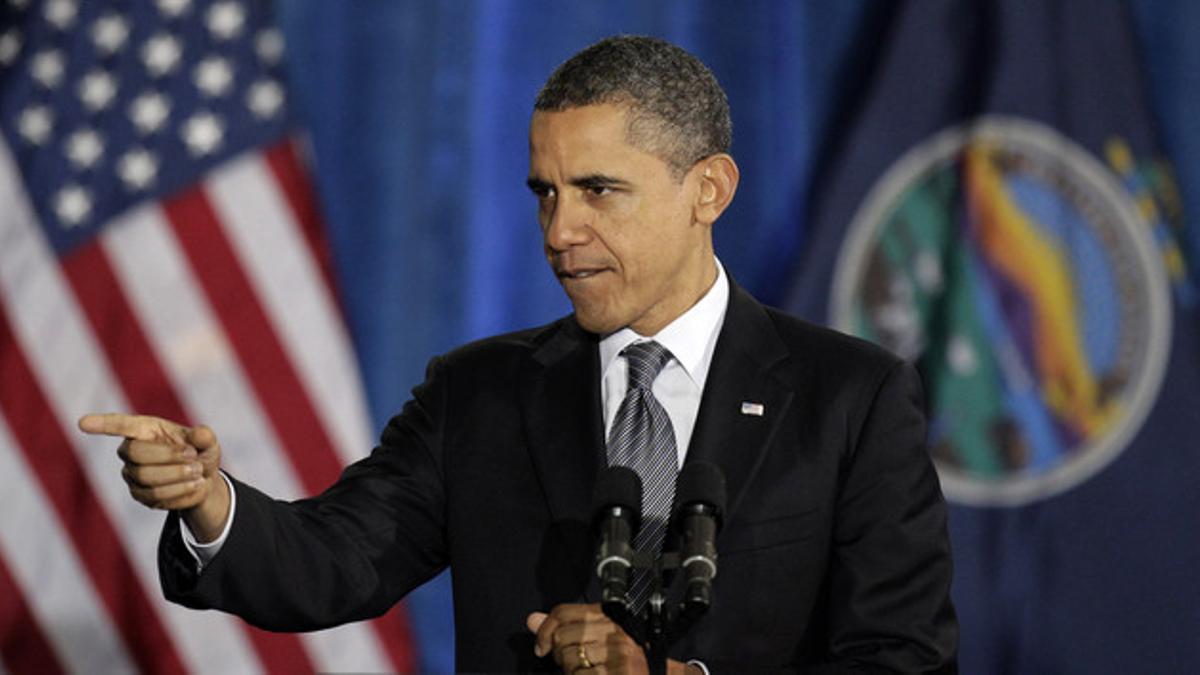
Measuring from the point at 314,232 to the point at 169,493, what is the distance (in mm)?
2040

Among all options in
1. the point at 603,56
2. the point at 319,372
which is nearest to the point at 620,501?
the point at 603,56

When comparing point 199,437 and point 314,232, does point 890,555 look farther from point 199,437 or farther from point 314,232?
point 314,232

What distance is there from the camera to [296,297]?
3586 millimetres

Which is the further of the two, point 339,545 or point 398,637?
point 398,637

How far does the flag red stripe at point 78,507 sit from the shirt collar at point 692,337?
194cm

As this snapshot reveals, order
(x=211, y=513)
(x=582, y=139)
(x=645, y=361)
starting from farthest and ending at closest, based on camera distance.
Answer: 1. (x=645, y=361)
2. (x=582, y=139)
3. (x=211, y=513)

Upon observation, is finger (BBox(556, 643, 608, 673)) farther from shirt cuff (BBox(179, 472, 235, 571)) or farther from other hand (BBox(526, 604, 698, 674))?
shirt cuff (BBox(179, 472, 235, 571))

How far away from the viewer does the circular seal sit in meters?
3.64

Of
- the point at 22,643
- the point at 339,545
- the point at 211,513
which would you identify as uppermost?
the point at 211,513

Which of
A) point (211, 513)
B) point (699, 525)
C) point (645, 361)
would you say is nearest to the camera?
point (699, 525)

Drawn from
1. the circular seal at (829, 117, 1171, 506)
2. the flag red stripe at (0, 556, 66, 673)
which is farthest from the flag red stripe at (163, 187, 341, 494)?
the circular seal at (829, 117, 1171, 506)

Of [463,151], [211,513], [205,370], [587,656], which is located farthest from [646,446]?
[205,370]

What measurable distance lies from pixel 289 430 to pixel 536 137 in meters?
1.88

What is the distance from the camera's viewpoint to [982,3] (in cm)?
373
